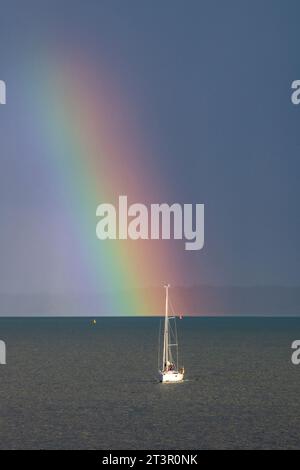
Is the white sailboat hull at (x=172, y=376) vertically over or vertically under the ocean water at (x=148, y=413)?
over

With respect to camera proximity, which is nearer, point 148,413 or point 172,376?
point 148,413

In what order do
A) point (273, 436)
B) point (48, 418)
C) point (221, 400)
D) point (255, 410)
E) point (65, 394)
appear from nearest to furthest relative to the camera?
point (273, 436) < point (48, 418) < point (255, 410) < point (221, 400) < point (65, 394)

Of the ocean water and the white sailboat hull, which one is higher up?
the white sailboat hull

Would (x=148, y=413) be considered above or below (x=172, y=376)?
Answer: below

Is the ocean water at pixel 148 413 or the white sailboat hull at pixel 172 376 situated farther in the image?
the white sailboat hull at pixel 172 376

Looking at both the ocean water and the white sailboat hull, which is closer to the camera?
the ocean water

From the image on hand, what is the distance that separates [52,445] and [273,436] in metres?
26.6

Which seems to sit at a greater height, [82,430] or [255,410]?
[255,410]

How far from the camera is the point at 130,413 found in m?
125

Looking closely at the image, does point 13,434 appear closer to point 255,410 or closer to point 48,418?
point 48,418
